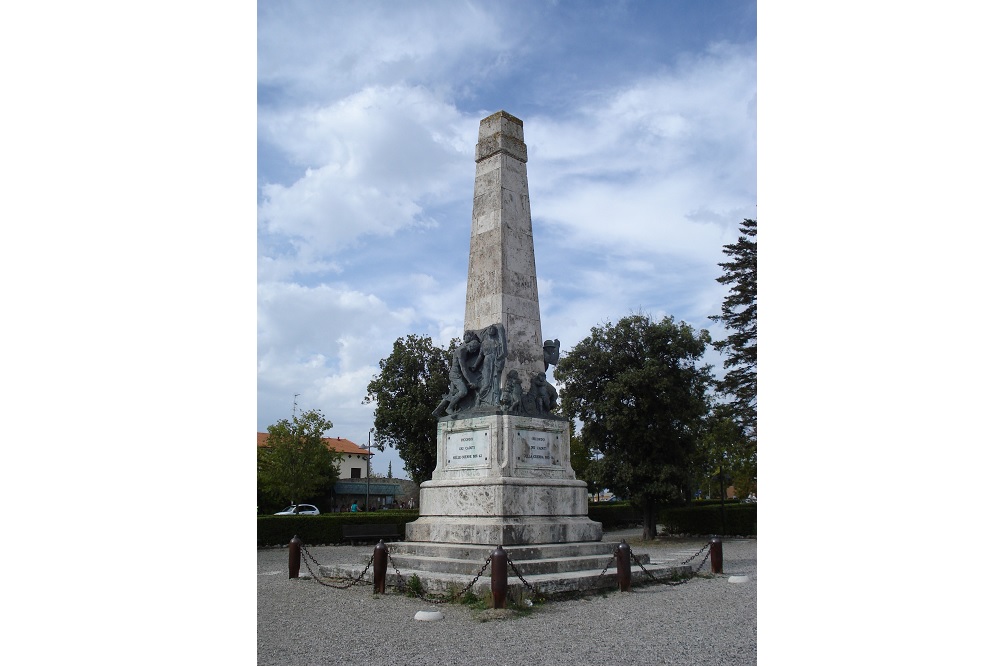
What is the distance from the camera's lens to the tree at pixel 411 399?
31.5 m

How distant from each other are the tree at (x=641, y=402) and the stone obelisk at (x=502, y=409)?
48.3 ft

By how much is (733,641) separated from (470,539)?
14.8 feet

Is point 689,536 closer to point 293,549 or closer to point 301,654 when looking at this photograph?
point 293,549

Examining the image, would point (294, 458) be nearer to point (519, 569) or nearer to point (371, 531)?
point (371, 531)

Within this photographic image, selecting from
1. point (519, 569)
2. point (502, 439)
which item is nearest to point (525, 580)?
point (519, 569)

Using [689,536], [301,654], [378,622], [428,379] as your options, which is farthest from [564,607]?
[428,379]

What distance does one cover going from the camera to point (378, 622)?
830 centimetres

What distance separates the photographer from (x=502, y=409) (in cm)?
1162

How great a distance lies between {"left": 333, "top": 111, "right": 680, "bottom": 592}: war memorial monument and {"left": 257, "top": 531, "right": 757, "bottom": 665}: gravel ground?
2.96ft

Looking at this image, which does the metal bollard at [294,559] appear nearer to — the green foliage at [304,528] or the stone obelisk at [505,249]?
the stone obelisk at [505,249]

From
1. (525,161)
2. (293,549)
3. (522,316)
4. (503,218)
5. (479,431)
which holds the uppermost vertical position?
(525,161)

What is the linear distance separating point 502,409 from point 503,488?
4.20 ft

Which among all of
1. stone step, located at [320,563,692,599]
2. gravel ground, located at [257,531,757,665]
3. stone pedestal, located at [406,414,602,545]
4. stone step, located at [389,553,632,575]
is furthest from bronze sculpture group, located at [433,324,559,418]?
gravel ground, located at [257,531,757,665]

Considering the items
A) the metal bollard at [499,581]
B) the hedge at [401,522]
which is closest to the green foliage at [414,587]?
the metal bollard at [499,581]
